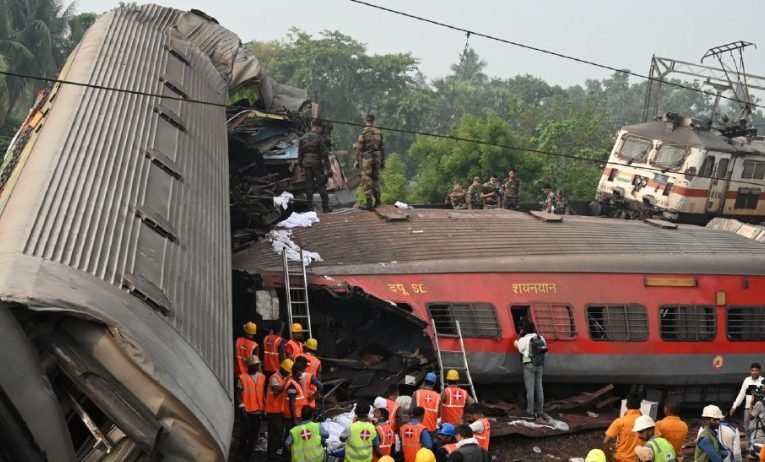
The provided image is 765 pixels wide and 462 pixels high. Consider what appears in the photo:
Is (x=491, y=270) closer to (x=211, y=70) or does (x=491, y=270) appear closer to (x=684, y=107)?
(x=211, y=70)

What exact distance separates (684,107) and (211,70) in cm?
9087

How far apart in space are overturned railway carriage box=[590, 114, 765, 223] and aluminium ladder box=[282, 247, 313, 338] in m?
9.85

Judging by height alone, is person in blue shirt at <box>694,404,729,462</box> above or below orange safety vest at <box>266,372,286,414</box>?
above

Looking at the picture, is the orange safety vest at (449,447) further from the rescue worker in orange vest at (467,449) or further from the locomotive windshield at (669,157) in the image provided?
the locomotive windshield at (669,157)

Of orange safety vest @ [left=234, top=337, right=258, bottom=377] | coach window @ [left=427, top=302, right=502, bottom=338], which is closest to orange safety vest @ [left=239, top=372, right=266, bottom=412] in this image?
orange safety vest @ [left=234, top=337, right=258, bottom=377]

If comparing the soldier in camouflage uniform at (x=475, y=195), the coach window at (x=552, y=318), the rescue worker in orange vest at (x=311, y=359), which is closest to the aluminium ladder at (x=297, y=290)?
the rescue worker in orange vest at (x=311, y=359)

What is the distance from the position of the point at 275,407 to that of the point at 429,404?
1803mm

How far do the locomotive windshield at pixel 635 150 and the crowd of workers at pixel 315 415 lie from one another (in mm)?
11130

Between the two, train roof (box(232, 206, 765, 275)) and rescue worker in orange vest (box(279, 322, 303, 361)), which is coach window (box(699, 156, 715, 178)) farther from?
rescue worker in orange vest (box(279, 322, 303, 361))

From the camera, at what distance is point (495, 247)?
50.8 ft

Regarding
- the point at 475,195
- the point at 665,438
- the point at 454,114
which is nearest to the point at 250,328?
the point at 665,438

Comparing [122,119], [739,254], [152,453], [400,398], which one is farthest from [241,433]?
[739,254]

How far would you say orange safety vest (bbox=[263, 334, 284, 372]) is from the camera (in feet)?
40.0

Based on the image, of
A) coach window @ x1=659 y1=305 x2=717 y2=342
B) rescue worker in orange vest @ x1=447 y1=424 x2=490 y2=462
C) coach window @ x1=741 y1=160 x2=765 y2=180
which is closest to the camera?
rescue worker in orange vest @ x1=447 y1=424 x2=490 y2=462
